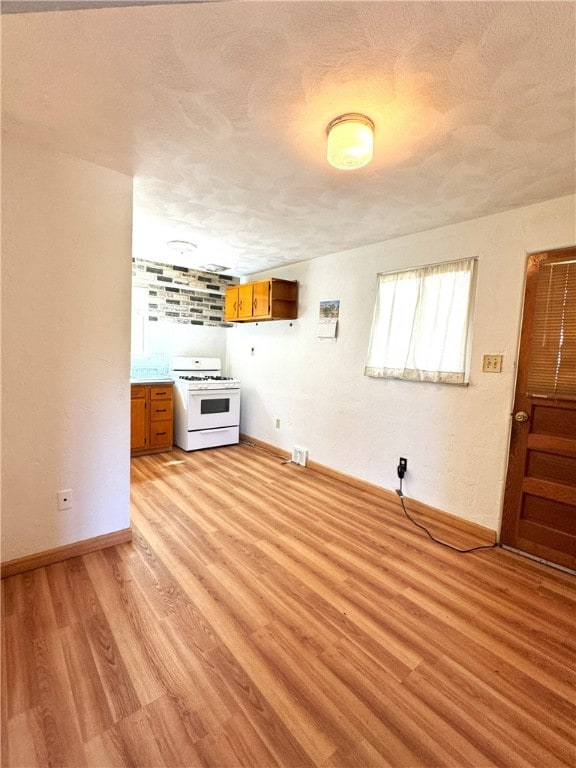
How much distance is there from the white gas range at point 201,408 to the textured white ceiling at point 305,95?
233 cm

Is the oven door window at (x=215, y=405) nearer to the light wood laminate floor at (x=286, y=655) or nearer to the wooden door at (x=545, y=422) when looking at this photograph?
the light wood laminate floor at (x=286, y=655)

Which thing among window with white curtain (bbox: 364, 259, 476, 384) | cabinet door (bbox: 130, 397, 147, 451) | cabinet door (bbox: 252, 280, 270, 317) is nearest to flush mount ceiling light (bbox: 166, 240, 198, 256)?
cabinet door (bbox: 252, 280, 270, 317)

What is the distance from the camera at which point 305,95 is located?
52.9 inches

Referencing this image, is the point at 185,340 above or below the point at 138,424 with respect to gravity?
above

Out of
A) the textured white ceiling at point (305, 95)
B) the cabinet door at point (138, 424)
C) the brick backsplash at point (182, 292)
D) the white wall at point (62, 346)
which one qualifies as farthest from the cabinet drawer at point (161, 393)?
the textured white ceiling at point (305, 95)

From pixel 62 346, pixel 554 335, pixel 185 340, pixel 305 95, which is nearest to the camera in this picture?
pixel 305 95

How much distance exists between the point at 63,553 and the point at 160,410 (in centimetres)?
220

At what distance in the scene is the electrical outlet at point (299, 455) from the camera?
12.6ft

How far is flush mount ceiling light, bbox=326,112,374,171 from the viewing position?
144 centimetres

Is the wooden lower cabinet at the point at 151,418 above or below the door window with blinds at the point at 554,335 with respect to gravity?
below

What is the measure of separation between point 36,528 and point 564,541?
3.19m

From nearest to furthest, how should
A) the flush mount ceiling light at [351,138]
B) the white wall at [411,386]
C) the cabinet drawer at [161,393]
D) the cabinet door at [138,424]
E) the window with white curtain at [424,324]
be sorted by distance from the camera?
the flush mount ceiling light at [351,138], the white wall at [411,386], the window with white curtain at [424,324], the cabinet door at [138,424], the cabinet drawer at [161,393]

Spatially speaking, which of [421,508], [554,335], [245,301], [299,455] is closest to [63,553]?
[299,455]

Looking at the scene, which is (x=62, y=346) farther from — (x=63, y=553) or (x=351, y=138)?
(x=351, y=138)
